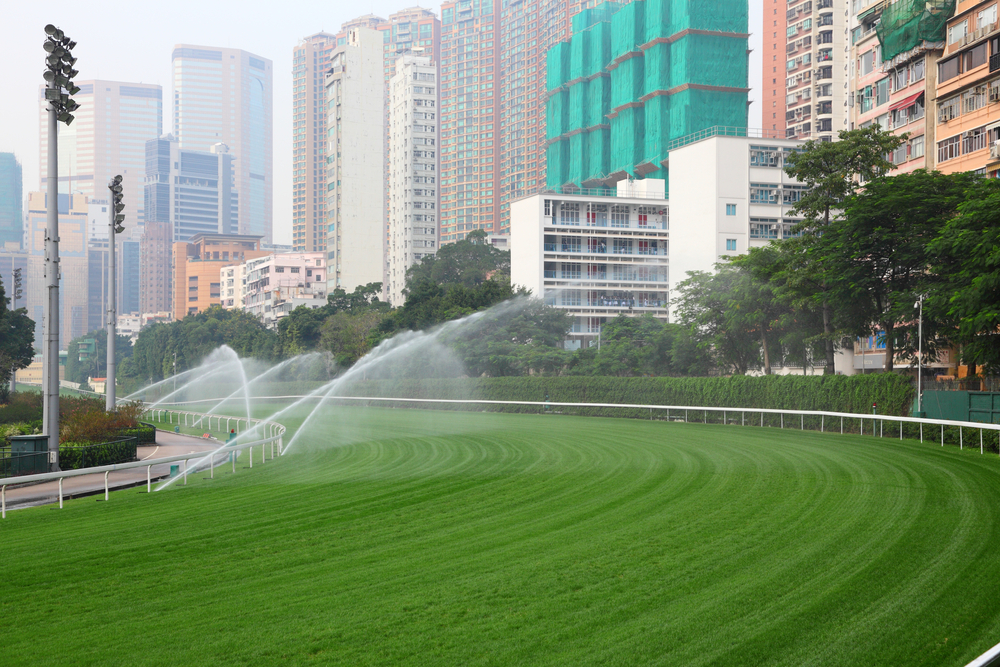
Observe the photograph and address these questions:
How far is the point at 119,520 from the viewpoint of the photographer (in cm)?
1534

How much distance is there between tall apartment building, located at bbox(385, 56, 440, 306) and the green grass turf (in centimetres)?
16865

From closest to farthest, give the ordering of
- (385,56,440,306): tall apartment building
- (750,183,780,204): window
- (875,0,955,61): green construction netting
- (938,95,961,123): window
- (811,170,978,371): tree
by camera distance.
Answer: (811,170,978,371): tree, (938,95,961,123): window, (875,0,955,61): green construction netting, (750,183,780,204): window, (385,56,440,306): tall apartment building

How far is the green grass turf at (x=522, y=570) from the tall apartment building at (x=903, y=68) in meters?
44.1

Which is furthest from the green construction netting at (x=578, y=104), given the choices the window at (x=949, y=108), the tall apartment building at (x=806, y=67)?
the window at (x=949, y=108)

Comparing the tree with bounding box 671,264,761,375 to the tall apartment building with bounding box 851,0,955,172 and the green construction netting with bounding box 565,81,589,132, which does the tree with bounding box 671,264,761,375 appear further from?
the green construction netting with bounding box 565,81,589,132

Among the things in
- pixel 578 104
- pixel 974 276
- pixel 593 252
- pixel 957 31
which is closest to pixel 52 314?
pixel 974 276

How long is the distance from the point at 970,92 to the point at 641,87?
7397 centimetres

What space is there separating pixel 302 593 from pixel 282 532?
3.86m

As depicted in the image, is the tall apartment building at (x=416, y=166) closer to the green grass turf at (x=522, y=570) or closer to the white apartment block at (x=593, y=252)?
the white apartment block at (x=593, y=252)

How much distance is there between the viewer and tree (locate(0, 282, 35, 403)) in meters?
59.6

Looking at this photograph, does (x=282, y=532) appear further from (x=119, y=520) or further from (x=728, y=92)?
(x=728, y=92)

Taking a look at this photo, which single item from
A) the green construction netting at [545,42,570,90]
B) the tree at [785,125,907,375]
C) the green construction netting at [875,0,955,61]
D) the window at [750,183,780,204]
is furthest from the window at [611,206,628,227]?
the tree at [785,125,907,375]

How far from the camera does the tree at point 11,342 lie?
59619 mm

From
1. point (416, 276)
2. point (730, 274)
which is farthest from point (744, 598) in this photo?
point (416, 276)
